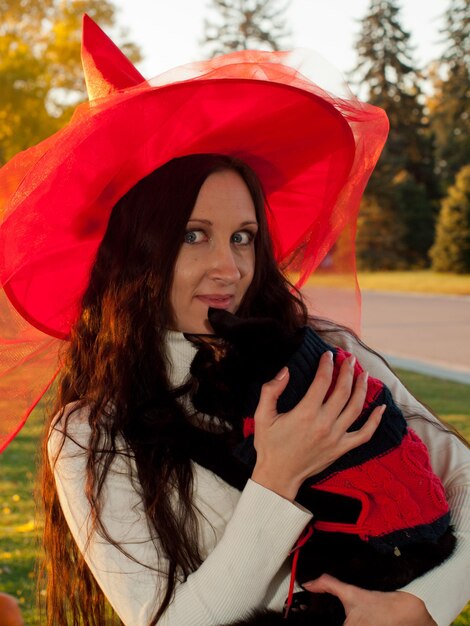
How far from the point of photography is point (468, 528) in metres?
1.95

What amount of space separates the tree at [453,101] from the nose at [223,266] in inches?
1676

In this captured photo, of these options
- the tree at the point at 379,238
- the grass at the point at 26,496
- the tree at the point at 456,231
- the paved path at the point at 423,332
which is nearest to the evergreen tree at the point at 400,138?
the tree at the point at 379,238

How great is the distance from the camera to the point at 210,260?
2.12 metres

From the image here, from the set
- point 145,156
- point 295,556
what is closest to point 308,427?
point 295,556

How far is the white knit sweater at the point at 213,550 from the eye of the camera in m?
1.78

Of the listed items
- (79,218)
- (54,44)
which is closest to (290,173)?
(79,218)

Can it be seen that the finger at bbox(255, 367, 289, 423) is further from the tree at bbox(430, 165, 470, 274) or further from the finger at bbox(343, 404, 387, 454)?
the tree at bbox(430, 165, 470, 274)

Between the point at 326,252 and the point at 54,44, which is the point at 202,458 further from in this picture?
the point at 54,44

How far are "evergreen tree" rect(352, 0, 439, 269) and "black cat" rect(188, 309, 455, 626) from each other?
3753cm

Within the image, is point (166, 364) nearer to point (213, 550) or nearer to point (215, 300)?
point (215, 300)

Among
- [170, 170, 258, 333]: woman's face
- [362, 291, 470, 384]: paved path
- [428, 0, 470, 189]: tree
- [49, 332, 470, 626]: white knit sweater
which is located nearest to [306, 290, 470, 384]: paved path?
[362, 291, 470, 384]: paved path

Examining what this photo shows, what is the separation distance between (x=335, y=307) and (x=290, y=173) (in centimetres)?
55

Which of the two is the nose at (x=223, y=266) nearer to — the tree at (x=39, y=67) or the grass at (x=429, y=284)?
the tree at (x=39, y=67)

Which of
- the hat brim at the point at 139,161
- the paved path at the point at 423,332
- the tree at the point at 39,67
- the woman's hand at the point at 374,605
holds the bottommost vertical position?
the paved path at the point at 423,332
